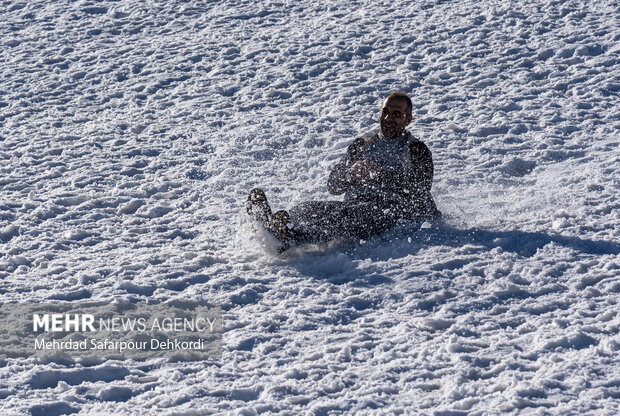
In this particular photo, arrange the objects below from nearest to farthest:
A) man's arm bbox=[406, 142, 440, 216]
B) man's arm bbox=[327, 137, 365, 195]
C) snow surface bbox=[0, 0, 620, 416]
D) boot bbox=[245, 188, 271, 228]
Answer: snow surface bbox=[0, 0, 620, 416], boot bbox=[245, 188, 271, 228], man's arm bbox=[406, 142, 440, 216], man's arm bbox=[327, 137, 365, 195]

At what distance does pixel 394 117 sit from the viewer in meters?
5.89

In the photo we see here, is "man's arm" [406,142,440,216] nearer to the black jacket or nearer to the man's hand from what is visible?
the black jacket

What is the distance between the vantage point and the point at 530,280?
5.01 meters

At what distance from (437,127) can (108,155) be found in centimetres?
328

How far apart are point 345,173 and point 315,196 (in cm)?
95

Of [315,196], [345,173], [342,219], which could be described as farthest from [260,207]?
[315,196]

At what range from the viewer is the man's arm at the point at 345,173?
5.87 metres

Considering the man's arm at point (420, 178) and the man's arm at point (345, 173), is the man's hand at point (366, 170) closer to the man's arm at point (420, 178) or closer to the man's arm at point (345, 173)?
the man's arm at point (345, 173)

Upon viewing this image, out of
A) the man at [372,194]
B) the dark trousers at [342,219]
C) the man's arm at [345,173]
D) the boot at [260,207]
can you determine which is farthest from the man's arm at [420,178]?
the boot at [260,207]

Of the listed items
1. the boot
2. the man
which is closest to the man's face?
the man

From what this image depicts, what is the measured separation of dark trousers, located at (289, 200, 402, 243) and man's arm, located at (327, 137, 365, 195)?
17cm

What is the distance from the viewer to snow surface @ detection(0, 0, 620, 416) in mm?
4137

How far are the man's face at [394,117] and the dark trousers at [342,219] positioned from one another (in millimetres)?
558

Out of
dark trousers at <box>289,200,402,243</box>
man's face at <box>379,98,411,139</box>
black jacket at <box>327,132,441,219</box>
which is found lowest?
dark trousers at <box>289,200,402,243</box>
